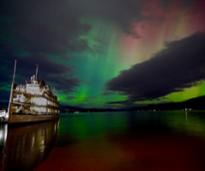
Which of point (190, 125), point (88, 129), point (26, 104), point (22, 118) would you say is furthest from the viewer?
point (190, 125)

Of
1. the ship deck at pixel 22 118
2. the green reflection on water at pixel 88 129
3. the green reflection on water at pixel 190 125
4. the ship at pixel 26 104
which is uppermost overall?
the ship at pixel 26 104

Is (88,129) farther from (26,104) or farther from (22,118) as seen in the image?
(26,104)

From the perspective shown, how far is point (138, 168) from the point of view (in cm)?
687

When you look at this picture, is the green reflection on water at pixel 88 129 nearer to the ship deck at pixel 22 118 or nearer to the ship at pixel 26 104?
the ship deck at pixel 22 118

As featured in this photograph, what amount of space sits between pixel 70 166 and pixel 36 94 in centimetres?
2525

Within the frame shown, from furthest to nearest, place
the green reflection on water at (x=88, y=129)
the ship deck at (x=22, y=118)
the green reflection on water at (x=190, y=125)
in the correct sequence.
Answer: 1. the ship deck at (x=22, y=118)
2. the green reflection on water at (x=190, y=125)
3. the green reflection on water at (x=88, y=129)

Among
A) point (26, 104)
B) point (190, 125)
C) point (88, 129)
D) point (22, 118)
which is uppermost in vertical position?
point (26, 104)

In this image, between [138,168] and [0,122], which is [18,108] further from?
[138,168]

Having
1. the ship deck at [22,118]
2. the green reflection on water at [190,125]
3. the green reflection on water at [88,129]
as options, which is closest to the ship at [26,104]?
the ship deck at [22,118]

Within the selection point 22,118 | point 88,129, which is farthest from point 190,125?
point 22,118

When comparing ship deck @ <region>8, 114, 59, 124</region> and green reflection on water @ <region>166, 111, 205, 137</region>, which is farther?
ship deck @ <region>8, 114, 59, 124</region>

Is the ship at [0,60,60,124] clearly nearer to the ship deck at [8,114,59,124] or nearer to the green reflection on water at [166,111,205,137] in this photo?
the ship deck at [8,114,59,124]

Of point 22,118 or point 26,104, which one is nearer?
point 22,118

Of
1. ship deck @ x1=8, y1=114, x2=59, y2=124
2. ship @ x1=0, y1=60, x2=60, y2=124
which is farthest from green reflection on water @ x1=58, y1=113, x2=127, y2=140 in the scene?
ship @ x1=0, y1=60, x2=60, y2=124
